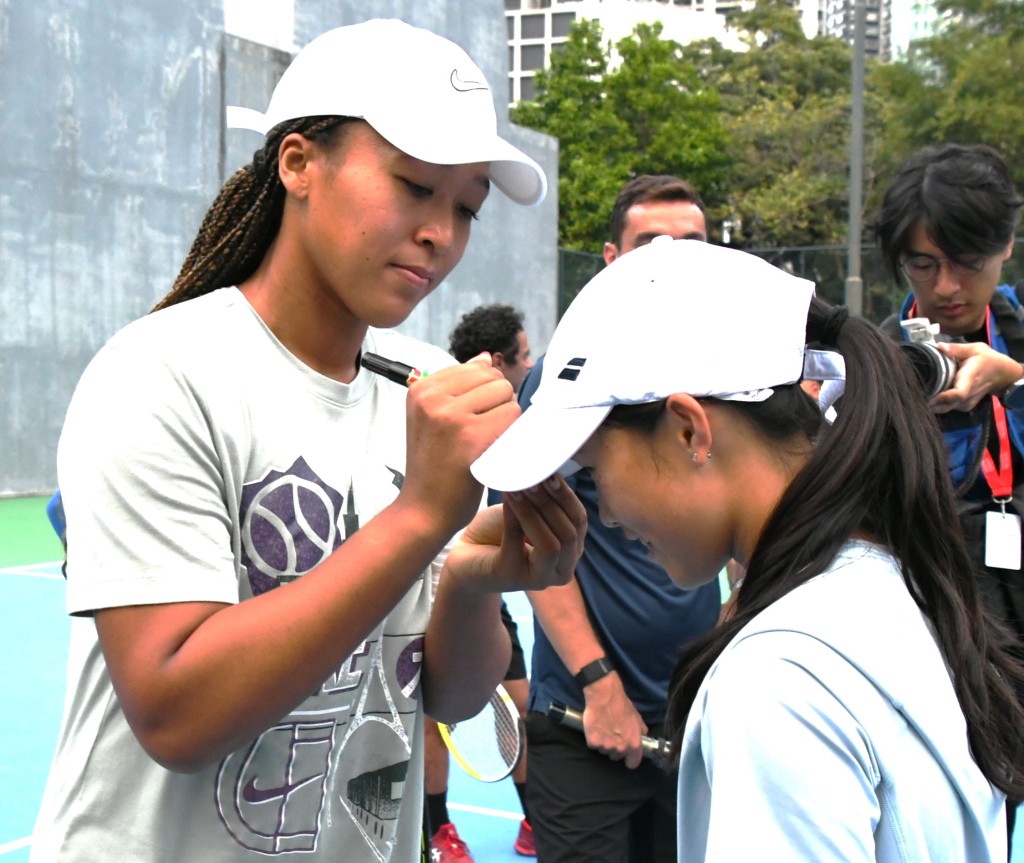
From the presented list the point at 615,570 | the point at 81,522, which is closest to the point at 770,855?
the point at 81,522

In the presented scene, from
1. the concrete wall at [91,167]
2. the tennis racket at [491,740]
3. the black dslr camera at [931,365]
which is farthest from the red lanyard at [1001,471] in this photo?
the concrete wall at [91,167]

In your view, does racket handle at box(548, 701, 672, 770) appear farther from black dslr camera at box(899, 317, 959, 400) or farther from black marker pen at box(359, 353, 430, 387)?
black marker pen at box(359, 353, 430, 387)

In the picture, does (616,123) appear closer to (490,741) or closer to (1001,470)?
(490,741)

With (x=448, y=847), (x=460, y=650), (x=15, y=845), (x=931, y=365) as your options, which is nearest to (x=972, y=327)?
(x=931, y=365)

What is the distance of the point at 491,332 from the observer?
6.70m

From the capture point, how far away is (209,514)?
5.56 ft

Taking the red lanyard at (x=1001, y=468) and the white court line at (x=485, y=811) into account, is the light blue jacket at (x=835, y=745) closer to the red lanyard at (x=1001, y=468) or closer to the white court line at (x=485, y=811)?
the red lanyard at (x=1001, y=468)

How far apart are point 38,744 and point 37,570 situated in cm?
449

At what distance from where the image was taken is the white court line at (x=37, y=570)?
1000cm

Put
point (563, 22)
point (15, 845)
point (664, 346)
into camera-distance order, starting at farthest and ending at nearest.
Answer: point (563, 22)
point (15, 845)
point (664, 346)

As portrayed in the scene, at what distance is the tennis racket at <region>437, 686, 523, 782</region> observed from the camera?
3119mm

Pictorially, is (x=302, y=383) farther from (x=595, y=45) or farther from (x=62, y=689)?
(x=595, y=45)

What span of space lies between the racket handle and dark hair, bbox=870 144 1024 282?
1.37 meters

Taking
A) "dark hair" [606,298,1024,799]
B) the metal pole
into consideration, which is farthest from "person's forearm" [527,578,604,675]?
the metal pole
